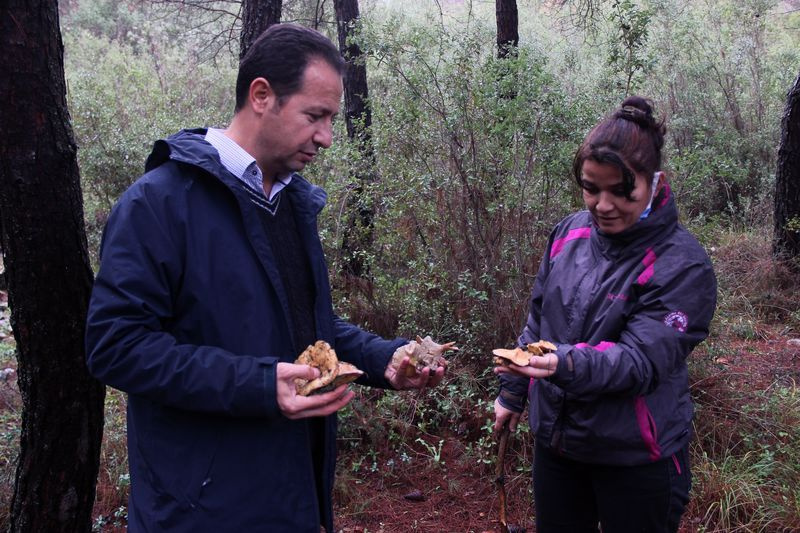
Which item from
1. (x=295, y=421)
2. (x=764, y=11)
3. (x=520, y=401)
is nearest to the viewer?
(x=295, y=421)

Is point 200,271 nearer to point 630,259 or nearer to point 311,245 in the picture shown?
point 311,245

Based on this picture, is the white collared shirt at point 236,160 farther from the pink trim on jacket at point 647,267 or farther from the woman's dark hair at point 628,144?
the pink trim on jacket at point 647,267

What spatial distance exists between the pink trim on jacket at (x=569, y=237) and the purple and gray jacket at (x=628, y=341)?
41 millimetres

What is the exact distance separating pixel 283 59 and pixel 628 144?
3.87 ft

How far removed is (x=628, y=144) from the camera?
2322 millimetres

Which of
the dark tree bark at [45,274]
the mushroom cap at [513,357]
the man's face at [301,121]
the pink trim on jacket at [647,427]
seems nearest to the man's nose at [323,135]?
the man's face at [301,121]

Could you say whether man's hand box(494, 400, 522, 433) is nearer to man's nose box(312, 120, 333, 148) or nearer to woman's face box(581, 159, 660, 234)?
woman's face box(581, 159, 660, 234)

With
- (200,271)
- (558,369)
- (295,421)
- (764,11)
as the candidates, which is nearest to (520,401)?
(558,369)

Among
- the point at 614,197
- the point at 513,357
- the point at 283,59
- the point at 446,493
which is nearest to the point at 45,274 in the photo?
the point at 283,59

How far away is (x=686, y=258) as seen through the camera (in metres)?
2.26

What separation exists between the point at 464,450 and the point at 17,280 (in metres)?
3.01

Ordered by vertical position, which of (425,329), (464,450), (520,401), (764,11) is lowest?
(464,450)

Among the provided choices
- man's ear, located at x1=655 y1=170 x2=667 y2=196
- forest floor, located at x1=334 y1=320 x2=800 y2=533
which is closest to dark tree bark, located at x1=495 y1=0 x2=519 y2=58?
forest floor, located at x1=334 y1=320 x2=800 y2=533

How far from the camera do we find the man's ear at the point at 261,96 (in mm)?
1983
